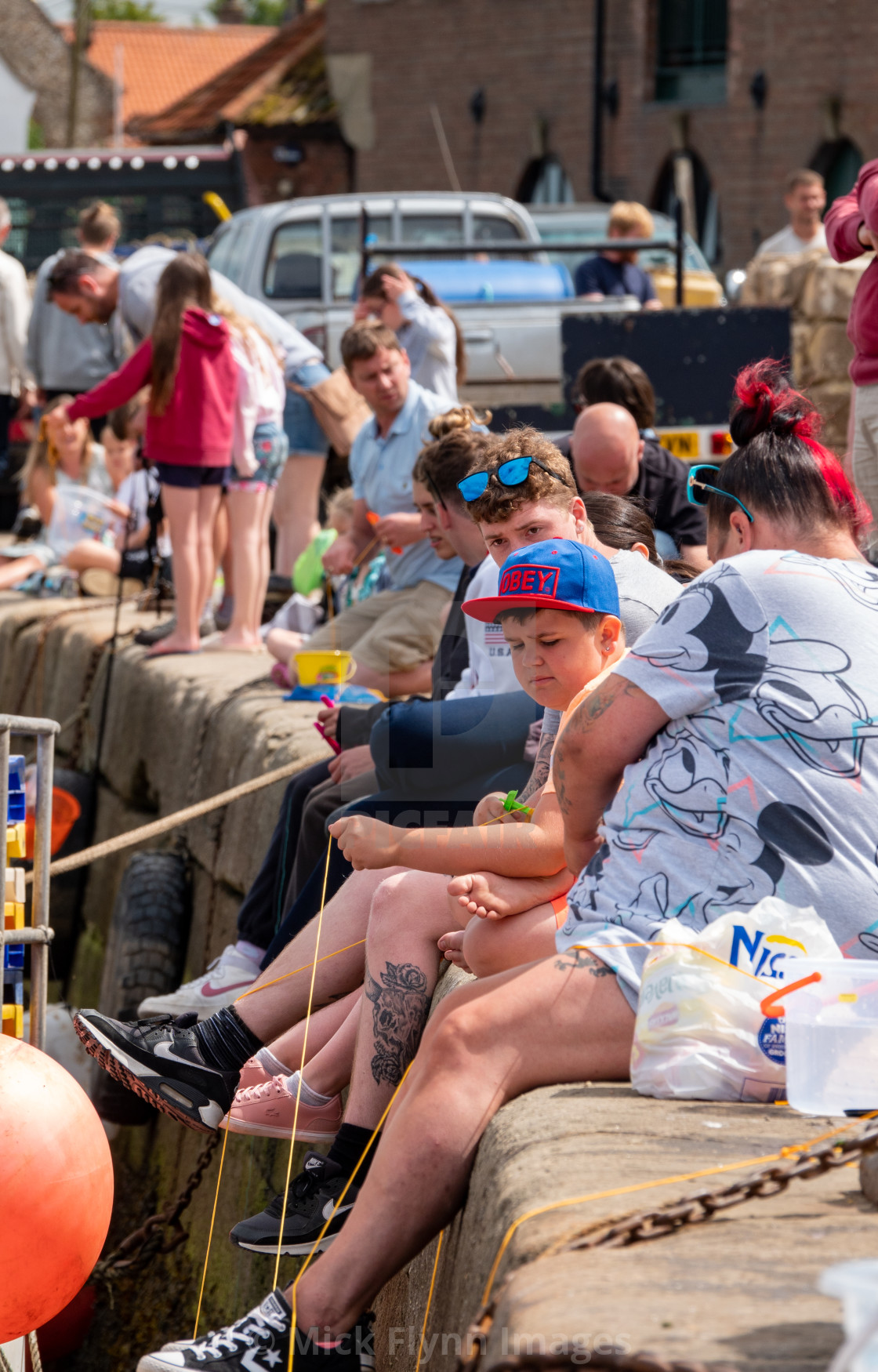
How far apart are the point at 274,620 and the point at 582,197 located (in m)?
16.1

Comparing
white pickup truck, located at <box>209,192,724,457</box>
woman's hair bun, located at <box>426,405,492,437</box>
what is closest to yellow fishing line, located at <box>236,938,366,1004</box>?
woman's hair bun, located at <box>426,405,492,437</box>

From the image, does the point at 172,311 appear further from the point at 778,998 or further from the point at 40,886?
the point at 778,998

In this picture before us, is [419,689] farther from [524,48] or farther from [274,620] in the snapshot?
[524,48]

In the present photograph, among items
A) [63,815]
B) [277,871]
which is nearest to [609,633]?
[277,871]

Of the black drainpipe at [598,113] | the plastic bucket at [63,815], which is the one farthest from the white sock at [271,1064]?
the black drainpipe at [598,113]

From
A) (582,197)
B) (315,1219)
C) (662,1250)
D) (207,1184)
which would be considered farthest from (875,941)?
(582,197)

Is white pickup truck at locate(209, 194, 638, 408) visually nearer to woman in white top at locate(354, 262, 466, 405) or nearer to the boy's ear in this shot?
woman in white top at locate(354, 262, 466, 405)

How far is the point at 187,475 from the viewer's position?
6.78 metres

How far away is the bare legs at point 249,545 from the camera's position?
22.7 ft

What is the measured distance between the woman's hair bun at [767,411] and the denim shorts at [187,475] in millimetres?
3943

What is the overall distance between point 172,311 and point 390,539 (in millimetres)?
1518

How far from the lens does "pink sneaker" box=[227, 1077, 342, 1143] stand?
3516mm

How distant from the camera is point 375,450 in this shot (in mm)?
6359

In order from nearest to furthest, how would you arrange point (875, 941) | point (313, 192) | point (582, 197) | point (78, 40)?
point (875, 941) < point (582, 197) < point (313, 192) < point (78, 40)
